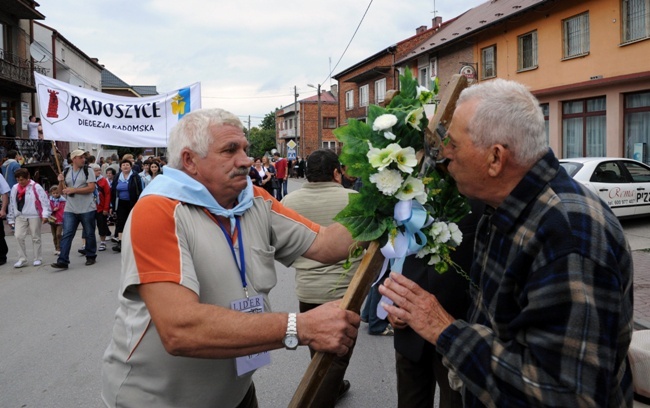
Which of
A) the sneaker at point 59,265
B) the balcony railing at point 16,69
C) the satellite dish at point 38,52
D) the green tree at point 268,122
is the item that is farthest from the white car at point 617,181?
the green tree at point 268,122

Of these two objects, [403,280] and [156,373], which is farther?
[156,373]

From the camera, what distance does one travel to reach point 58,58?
113ft

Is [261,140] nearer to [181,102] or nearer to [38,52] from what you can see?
[38,52]

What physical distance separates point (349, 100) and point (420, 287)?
46.3 m

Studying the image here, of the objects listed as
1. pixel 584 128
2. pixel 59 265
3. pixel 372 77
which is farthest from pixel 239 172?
Answer: pixel 372 77

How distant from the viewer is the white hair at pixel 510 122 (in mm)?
1742

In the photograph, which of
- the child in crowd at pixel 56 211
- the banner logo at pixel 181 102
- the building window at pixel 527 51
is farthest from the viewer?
the building window at pixel 527 51

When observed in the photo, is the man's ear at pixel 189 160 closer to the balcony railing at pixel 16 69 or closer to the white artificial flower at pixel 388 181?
the white artificial flower at pixel 388 181

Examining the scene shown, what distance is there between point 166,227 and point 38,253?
986cm

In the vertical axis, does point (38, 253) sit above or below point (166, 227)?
below

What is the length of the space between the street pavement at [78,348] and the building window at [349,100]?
126ft

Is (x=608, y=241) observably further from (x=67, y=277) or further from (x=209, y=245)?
(x=67, y=277)

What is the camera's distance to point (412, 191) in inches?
75.7

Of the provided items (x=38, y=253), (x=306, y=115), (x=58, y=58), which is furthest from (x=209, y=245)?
(x=306, y=115)
